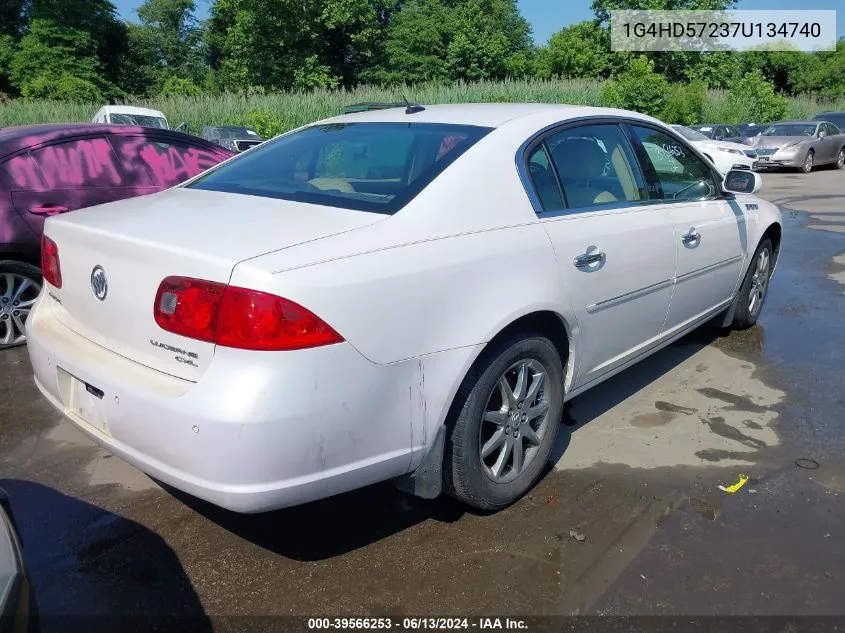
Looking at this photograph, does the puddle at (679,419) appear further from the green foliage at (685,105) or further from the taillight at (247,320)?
the green foliage at (685,105)

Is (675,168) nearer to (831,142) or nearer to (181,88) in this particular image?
(831,142)

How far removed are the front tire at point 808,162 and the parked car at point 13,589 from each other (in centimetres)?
2294

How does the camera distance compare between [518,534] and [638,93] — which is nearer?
[518,534]

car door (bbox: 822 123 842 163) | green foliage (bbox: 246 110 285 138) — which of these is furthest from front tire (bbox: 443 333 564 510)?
car door (bbox: 822 123 842 163)

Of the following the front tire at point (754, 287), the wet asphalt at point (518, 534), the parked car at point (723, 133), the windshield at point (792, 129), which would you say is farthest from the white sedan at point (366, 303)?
the windshield at point (792, 129)

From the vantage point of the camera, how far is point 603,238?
336 cm

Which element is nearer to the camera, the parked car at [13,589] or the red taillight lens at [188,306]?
the parked car at [13,589]

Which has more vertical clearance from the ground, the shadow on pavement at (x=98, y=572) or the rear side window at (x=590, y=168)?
the rear side window at (x=590, y=168)

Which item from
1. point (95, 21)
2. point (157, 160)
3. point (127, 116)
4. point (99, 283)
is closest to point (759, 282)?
point (99, 283)

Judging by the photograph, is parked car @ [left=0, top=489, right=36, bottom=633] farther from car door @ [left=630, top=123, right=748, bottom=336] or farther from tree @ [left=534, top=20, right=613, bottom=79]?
tree @ [left=534, top=20, right=613, bottom=79]

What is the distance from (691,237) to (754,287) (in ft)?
5.47

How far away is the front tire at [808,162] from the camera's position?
20812 mm

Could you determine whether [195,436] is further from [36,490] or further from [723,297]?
[723,297]

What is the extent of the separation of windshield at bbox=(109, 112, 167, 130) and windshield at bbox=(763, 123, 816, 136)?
1723cm
